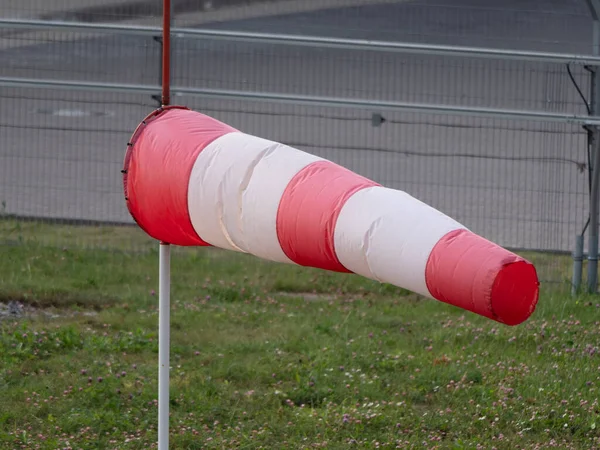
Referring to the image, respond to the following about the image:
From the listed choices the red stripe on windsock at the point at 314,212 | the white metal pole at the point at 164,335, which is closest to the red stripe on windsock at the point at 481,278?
the red stripe on windsock at the point at 314,212

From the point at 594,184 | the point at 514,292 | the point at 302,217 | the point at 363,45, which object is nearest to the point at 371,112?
the point at 363,45

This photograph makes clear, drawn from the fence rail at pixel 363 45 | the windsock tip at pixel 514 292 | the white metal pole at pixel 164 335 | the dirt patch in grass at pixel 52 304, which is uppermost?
the fence rail at pixel 363 45

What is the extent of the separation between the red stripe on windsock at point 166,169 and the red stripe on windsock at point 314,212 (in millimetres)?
541

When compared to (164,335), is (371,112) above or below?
above

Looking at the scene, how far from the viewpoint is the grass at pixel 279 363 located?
5711 mm

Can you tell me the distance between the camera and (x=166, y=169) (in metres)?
4.27

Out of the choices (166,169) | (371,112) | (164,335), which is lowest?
(164,335)

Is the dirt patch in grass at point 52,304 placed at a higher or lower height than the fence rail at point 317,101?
lower

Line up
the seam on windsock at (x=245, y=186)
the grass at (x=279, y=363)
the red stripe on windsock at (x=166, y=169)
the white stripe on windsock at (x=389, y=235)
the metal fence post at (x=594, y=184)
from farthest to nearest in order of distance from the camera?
the metal fence post at (x=594, y=184)
the grass at (x=279, y=363)
the red stripe on windsock at (x=166, y=169)
the seam on windsock at (x=245, y=186)
the white stripe on windsock at (x=389, y=235)

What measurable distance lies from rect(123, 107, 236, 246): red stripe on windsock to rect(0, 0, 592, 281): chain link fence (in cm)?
447

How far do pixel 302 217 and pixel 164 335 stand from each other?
121 centimetres

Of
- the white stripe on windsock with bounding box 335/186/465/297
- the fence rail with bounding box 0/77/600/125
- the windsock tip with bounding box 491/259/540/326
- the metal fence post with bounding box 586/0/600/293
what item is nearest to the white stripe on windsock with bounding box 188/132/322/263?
the white stripe on windsock with bounding box 335/186/465/297

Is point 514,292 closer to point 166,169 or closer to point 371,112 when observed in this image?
point 166,169

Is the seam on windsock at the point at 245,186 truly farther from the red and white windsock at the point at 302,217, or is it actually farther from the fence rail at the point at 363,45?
the fence rail at the point at 363,45
